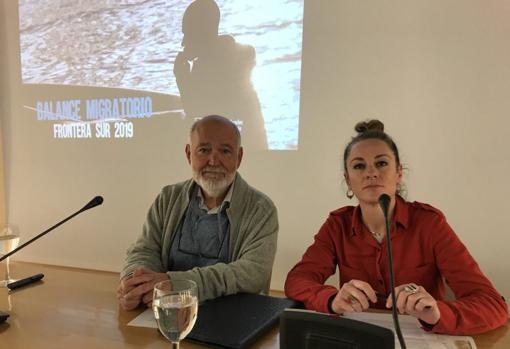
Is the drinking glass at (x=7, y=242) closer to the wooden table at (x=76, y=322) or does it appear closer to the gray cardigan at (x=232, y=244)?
the wooden table at (x=76, y=322)

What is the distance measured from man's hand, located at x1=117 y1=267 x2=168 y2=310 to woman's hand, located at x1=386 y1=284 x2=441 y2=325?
0.68 meters

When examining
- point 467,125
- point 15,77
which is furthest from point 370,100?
point 15,77

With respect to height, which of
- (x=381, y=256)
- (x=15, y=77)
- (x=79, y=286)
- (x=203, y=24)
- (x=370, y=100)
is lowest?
(x=79, y=286)

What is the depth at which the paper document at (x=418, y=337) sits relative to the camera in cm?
A: 96

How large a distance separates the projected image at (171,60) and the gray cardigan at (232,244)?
1.30 meters

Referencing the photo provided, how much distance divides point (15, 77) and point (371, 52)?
9.79 feet

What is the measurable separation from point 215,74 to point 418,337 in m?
→ 2.38

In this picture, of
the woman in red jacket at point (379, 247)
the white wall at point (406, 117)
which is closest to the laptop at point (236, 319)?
the woman in red jacket at point (379, 247)

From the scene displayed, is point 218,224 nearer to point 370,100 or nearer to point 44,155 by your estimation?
point 370,100

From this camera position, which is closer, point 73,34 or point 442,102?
point 442,102

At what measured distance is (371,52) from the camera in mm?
Result: 2627

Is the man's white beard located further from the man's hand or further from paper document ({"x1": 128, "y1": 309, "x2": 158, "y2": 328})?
paper document ({"x1": 128, "y1": 309, "x2": 158, "y2": 328})

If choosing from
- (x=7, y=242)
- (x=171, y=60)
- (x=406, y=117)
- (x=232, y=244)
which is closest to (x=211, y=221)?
(x=232, y=244)

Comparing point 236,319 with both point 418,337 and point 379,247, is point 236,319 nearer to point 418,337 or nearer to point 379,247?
point 418,337
